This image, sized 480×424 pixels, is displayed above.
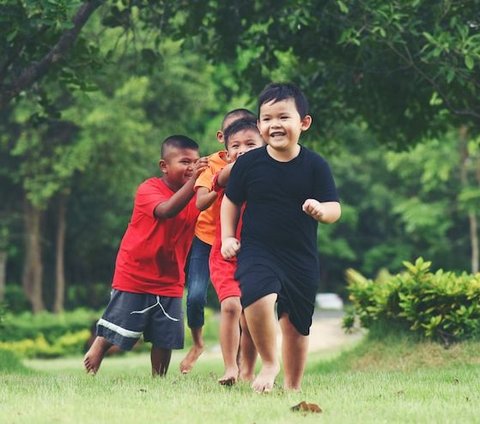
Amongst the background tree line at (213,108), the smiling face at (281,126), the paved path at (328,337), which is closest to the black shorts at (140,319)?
the smiling face at (281,126)

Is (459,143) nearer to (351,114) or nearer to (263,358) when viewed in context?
(351,114)

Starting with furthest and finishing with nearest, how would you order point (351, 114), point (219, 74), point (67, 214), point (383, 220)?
point (383, 220), point (67, 214), point (219, 74), point (351, 114)

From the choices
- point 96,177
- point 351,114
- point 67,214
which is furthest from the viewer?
point 67,214

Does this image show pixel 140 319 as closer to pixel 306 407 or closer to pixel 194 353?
pixel 194 353

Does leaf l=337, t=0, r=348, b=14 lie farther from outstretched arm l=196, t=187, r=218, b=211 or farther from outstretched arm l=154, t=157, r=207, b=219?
outstretched arm l=196, t=187, r=218, b=211

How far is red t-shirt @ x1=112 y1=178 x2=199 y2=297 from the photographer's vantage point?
762 cm

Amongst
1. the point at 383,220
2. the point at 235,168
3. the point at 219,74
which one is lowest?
the point at 383,220

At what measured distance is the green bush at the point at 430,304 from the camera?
10141mm

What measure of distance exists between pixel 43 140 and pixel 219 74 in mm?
6862

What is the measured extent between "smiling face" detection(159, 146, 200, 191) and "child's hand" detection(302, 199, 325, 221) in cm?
213

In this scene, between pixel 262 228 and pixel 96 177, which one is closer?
pixel 262 228

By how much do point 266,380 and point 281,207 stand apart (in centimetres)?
99

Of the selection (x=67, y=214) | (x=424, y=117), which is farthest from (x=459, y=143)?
(x=424, y=117)

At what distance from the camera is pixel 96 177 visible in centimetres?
2950
